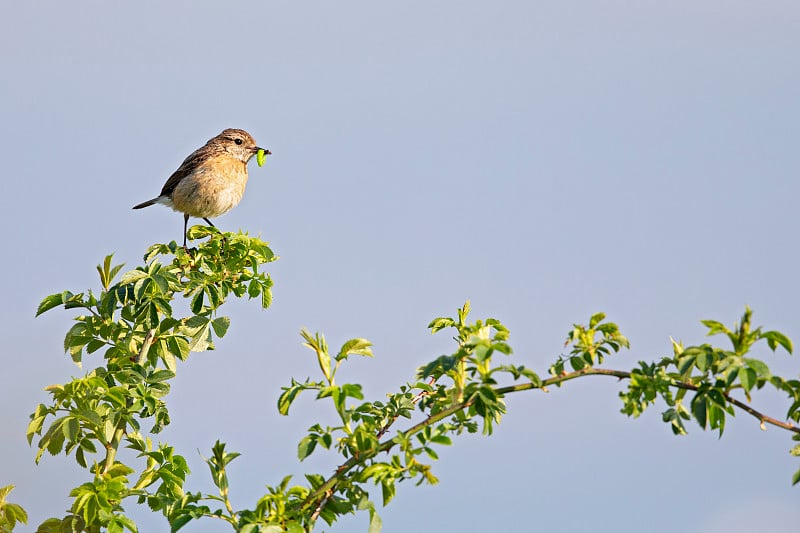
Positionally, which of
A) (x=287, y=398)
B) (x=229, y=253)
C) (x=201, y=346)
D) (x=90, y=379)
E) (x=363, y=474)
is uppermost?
(x=229, y=253)

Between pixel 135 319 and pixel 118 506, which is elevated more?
pixel 135 319

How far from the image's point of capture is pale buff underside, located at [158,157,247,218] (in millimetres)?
11242

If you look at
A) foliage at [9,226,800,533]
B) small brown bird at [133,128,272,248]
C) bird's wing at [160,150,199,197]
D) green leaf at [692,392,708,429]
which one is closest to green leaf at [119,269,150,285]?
foliage at [9,226,800,533]

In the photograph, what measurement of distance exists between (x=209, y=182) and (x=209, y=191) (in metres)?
0.10

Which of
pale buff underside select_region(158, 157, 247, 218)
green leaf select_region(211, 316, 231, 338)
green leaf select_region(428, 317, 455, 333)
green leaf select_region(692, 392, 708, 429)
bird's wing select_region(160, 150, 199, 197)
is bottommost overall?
green leaf select_region(692, 392, 708, 429)

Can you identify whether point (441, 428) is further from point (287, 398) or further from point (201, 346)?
point (201, 346)

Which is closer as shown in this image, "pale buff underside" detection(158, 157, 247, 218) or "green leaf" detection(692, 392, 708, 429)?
"green leaf" detection(692, 392, 708, 429)

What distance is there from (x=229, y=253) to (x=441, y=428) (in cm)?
200

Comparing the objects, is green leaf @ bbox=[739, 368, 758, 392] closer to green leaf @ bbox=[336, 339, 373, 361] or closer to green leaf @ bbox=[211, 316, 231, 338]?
green leaf @ bbox=[336, 339, 373, 361]

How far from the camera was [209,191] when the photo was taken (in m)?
11.2

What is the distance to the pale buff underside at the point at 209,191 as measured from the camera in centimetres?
1124

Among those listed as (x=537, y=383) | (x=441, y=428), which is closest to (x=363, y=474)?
(x=441, y=428)

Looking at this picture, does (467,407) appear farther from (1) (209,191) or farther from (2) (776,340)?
(1) (209,191)

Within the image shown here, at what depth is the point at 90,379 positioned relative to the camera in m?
4.00
